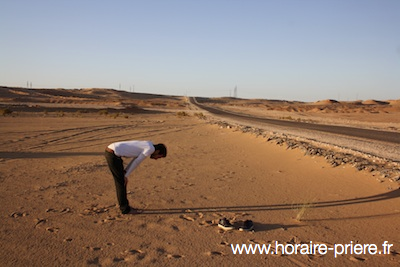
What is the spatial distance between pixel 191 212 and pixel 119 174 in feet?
4.62

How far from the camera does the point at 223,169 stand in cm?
992

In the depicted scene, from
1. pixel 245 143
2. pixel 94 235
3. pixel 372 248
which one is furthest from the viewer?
pixel 245 143

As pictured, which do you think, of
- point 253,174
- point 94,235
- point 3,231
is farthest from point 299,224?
point 3,231

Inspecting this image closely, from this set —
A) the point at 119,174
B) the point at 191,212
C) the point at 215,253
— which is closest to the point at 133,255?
the point at 215,253

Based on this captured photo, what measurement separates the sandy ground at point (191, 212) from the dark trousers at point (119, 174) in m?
0.23

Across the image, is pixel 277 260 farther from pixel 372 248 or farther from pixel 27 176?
pixel 27 176

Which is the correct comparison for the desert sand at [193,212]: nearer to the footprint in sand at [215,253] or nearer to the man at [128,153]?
the footprint in sand at [215,253]

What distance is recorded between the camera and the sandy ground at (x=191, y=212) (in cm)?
449

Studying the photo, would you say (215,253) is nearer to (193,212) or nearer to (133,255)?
(133,255)

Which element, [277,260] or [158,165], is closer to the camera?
[277,260]

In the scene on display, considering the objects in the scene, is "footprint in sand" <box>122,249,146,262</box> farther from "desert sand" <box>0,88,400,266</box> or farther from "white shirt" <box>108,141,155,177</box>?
"white shirt" <box>108,141,155,177</box>

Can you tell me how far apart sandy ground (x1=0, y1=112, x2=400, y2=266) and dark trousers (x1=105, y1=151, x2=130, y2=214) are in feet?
0.75

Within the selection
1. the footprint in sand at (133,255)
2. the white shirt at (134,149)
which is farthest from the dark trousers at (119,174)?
the footprint in sand at (133,255)

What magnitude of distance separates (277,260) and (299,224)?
1.33 metres
